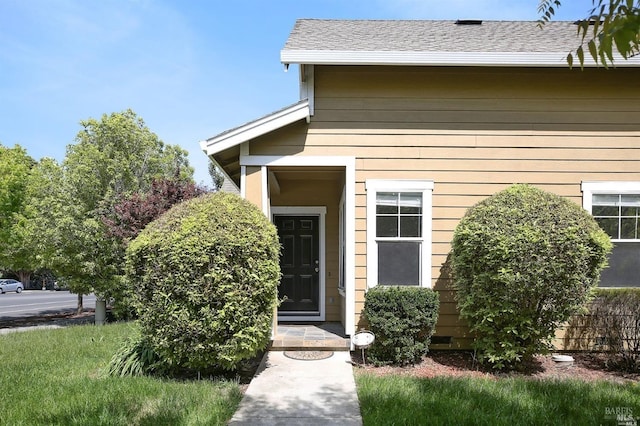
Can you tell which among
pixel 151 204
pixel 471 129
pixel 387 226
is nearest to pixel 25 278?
pixel 151 204

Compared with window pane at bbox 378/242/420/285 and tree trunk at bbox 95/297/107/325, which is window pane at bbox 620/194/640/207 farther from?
tree trunk at bbox 95/297/107/325

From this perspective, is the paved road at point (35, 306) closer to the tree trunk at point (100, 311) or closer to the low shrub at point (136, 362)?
the tree trunk at point (100, 311)

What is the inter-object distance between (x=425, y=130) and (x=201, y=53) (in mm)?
5719

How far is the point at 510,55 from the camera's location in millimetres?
6207

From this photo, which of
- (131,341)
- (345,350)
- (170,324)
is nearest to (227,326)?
(170,324)

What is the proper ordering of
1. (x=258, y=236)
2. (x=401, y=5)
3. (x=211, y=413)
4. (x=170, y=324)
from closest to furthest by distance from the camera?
(x=211, y=413), (x=170, y=324), (x=258, y=236), (x=401, y=5)

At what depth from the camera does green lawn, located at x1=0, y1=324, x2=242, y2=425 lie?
3.79 metres

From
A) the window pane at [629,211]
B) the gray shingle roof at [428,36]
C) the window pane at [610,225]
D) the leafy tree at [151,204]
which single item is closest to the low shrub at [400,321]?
the window pane at [610,225]

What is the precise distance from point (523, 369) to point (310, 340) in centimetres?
296

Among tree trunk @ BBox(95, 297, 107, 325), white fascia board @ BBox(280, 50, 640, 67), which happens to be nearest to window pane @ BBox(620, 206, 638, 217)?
white fascia board @ BBox(280, 50, 640, 67)

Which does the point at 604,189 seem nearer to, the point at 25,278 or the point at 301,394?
the point at 301,394

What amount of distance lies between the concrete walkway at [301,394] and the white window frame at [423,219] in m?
1.47

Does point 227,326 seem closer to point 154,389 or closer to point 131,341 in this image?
point 154,389

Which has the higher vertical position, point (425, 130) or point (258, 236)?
point (425, 130)
